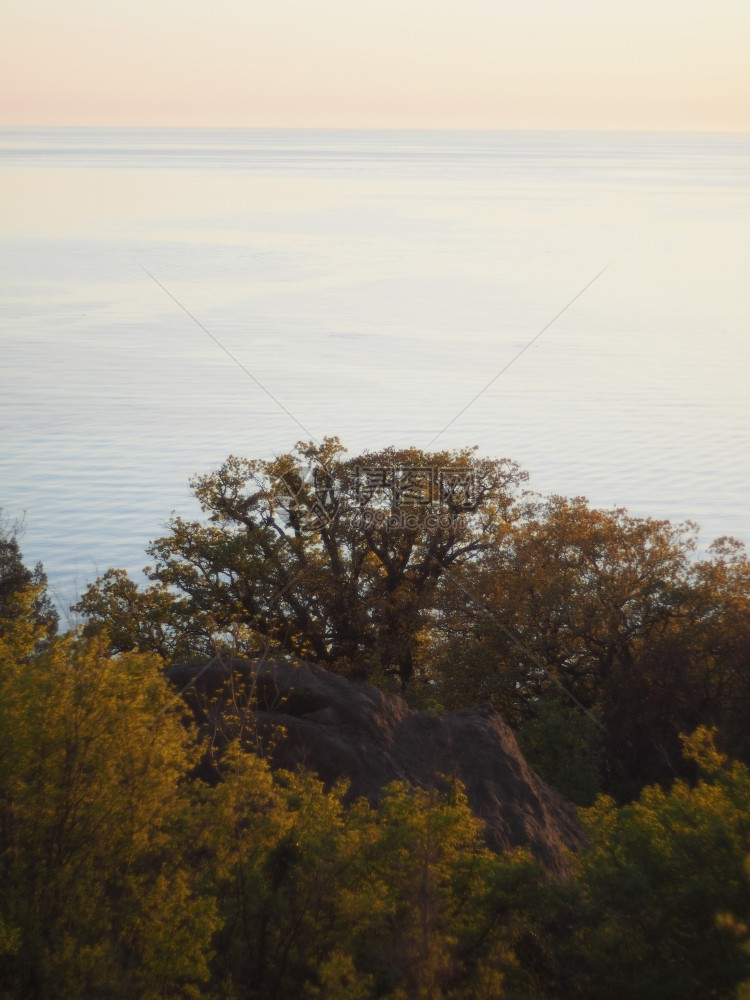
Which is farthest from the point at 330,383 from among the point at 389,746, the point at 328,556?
the point at 389,746

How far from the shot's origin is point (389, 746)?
2280 cm

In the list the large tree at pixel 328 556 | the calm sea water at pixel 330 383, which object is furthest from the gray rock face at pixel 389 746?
the calm sea water at pixel 330 383

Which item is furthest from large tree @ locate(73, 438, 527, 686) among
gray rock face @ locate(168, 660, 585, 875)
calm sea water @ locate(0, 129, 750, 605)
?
calm sea water @ locate(0, 129, 750, 605)

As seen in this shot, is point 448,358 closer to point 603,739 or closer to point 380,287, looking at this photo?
point 380,287

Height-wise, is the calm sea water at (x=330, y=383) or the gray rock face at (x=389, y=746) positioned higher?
the calm sea water at (x=330, y=383)

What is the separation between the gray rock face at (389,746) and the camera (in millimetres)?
21469

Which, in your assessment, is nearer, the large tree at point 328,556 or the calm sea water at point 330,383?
the large tree at point 328,556

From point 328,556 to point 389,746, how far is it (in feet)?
46.2

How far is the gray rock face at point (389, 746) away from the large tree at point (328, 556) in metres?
9.03

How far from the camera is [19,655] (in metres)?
16.8

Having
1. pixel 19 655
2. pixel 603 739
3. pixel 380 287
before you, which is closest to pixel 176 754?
pixel 19 655

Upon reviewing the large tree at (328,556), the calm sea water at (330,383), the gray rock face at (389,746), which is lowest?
the gray rock face at (389,746)

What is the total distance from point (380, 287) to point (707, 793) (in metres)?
175

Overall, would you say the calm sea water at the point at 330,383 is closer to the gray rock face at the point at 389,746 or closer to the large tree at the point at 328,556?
the large tree at the point at 328,556
